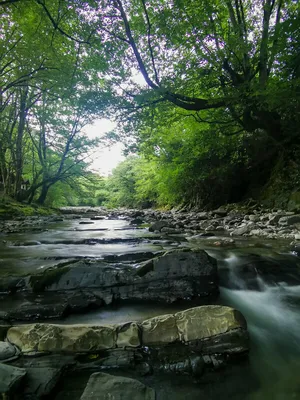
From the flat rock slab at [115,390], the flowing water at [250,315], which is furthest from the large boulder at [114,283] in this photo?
the flat rock slab at [115,390]

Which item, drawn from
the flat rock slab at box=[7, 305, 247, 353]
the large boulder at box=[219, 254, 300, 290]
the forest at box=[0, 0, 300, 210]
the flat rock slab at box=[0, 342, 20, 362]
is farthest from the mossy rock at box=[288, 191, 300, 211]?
the flat rock slab at box=[0, 342, 20, 362]

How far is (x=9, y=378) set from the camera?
50.0 inches

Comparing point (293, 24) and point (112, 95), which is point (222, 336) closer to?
point (293, 24)

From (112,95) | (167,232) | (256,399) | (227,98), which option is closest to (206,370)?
(256,399)

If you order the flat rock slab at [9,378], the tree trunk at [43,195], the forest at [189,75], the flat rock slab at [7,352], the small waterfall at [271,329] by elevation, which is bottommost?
the small waterfall at [271,329]

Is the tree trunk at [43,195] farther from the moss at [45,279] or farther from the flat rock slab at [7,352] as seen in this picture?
the flat rock slab at [7,352]

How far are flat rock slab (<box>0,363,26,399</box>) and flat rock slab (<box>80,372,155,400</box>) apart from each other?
0.38 m

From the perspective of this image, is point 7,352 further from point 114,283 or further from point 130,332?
point 114,283

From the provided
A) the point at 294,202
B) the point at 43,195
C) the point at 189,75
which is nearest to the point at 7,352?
the point at 189,75

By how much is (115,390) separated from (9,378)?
0.60 metres

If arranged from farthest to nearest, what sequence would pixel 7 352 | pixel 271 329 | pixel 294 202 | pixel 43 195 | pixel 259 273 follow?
pixel 43 195
pixel 294 202
pixel 259 273
pixel 271 329
pixel 7 352

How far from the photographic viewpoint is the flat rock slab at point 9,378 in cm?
122

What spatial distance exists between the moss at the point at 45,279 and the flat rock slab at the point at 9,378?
1362mm

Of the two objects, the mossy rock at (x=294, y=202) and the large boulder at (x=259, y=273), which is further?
the mossy rock at (x=294, y=202)
